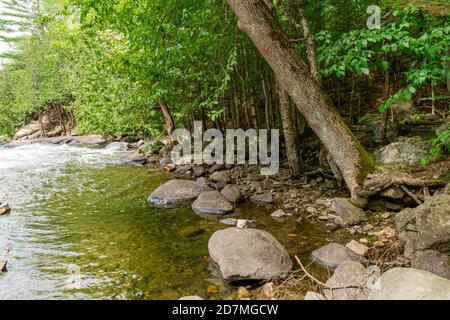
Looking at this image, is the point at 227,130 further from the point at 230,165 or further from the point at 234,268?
the point at 234,268

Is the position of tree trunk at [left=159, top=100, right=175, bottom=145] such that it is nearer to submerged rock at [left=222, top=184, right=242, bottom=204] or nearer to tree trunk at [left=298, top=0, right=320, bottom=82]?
submerged rock at [left=222, top=184, right=242, bottom=204]

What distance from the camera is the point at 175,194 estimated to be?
7809 mm

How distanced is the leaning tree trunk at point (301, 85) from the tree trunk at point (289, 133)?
5.75ft

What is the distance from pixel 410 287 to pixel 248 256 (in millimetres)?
1944

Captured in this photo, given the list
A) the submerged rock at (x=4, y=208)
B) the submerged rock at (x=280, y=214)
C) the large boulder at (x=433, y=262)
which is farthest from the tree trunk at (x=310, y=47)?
the submerged rock at (x=4, y=208)

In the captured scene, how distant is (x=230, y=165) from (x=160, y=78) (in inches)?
148

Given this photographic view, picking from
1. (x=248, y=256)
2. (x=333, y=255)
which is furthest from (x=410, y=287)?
(x=248, y=256)

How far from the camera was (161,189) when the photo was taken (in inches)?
318

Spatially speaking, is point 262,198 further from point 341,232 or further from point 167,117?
point 167,117

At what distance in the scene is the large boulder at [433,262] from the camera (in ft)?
11.7

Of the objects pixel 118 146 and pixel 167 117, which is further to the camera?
pixel 118 146

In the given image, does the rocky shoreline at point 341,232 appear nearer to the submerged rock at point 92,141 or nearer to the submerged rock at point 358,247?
the submerged rock at point 358,247

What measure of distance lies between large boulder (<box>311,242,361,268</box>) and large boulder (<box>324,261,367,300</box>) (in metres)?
0.54
